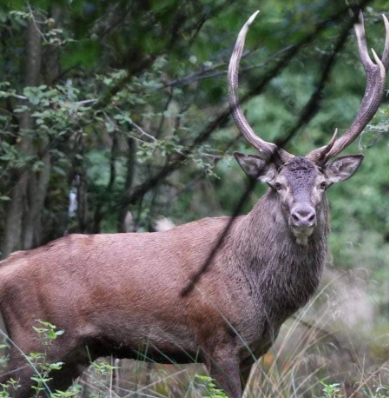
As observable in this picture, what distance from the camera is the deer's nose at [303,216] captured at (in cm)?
543

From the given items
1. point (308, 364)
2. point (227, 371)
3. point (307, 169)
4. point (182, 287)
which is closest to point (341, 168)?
point (307, 169)

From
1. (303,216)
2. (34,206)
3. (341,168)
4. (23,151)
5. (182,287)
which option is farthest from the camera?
(34,206)

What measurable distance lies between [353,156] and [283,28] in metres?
4.30

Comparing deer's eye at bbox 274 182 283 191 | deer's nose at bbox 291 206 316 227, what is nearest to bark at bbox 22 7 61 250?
deer's eye at bbox 274 182 283 191

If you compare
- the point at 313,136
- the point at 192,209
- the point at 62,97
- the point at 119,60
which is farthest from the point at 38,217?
the point at 119,60

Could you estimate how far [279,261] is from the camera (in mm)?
5812

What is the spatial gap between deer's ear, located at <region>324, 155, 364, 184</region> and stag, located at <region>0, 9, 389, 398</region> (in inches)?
2.2

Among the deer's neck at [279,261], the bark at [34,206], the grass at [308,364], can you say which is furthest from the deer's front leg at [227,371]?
the bark at [34,206]

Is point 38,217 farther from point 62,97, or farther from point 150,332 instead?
point 150,332

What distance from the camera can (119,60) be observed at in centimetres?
188

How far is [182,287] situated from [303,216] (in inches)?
32.4

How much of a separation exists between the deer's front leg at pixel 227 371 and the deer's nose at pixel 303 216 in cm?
82

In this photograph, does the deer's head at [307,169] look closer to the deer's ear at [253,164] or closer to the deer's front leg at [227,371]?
the deer's ear at [253,164]

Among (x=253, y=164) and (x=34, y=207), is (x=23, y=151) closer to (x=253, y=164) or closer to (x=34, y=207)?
(x=34, y=207)
